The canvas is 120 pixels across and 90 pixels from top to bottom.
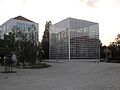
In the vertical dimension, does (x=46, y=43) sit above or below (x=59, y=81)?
above

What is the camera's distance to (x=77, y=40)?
53.8 m

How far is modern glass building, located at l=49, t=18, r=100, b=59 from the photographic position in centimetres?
5266

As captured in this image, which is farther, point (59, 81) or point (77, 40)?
point (77, 40)

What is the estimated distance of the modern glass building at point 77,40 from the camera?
173ft

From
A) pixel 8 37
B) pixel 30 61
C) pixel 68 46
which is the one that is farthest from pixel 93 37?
pixel 8 37

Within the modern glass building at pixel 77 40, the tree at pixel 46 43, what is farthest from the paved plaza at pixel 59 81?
the tree at pixel 46 43

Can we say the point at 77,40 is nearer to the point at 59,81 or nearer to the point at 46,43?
the point at 46,43

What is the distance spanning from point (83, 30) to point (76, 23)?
7.67 ft

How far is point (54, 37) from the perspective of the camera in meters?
61.2

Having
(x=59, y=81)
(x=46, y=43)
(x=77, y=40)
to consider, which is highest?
(x=46, y=43)

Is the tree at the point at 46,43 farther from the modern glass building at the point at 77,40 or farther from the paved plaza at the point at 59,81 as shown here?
the paved plaza at the point at 59,81

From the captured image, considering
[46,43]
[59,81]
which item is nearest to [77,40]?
[46,43]

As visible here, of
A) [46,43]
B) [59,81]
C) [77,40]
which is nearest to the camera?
[59,81]

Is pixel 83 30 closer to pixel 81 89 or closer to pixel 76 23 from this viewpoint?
pixel 76 23
